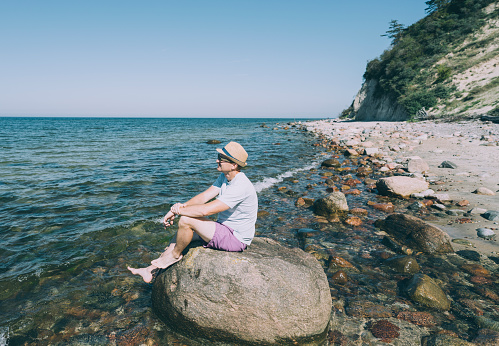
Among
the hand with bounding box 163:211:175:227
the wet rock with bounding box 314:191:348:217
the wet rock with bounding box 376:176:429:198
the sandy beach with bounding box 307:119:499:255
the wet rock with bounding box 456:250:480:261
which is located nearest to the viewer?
the hand with bounding box 163:211:175:227

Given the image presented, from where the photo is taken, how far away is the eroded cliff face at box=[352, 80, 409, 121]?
4255 cm

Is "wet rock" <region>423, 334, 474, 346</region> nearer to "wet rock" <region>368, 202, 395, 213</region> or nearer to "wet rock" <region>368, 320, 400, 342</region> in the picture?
"wet rock" <region>368, 320, 400, 342</region>

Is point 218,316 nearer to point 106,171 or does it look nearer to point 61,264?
point 61,264

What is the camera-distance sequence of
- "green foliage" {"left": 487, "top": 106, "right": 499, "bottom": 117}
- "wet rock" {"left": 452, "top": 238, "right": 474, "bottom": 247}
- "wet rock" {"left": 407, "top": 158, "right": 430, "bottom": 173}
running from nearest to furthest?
"wet rock" {"left": 452, "top": 238, "right": 474, "bottom": 247}
"wet rock" {"left": 407, "top": 158, "right": 430, "bottom": 173}
"green foliage" {"left": 487, "top": 106, "right": 499, "bottom": 117}

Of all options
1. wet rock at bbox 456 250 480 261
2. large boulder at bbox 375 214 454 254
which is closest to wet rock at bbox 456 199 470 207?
large boulder at bbox 375 214 454 254

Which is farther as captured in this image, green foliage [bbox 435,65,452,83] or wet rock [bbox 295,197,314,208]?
green foliage [bbox 435,65,452,83]

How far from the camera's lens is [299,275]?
450 centimetres

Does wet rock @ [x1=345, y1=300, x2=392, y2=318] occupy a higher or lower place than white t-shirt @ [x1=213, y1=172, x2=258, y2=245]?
lower

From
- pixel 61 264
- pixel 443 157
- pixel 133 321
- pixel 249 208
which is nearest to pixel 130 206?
pixel 61 264

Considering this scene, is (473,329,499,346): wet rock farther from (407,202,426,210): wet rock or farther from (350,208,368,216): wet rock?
(407,202,426,210): wet rock

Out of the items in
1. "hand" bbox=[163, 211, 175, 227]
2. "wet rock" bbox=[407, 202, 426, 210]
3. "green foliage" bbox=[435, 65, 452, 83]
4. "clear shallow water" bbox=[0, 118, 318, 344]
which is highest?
"green foliage" bbox=[435, 65, 452, 83]

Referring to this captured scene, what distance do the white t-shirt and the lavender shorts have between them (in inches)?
3.4

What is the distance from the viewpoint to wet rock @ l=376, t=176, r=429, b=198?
423 inches

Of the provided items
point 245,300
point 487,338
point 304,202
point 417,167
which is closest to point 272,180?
point 304,202
